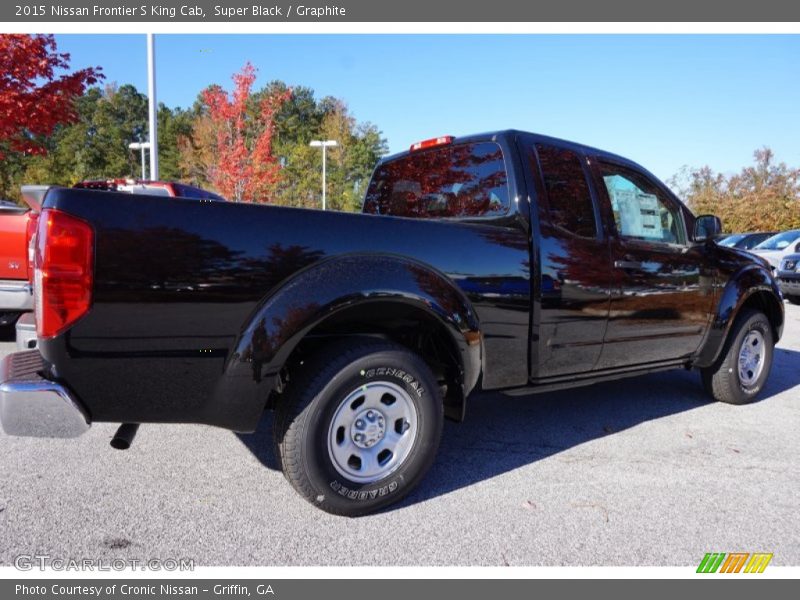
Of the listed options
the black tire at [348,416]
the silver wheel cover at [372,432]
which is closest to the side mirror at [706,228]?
the black tire at [348,416]

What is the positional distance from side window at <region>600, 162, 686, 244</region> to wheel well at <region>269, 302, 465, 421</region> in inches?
63.6

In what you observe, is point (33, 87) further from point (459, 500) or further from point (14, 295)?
point (459, 500)

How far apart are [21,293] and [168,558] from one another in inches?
158

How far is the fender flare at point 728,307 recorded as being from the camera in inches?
169

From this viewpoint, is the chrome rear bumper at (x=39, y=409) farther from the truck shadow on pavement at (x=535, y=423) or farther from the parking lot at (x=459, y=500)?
the truck shadow on pavement at (x=535, y=423)

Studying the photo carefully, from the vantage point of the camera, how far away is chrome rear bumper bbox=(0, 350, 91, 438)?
6.69 feet

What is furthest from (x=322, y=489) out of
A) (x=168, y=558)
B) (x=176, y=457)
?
(x=176, y=457)

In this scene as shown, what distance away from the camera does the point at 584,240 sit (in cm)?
342

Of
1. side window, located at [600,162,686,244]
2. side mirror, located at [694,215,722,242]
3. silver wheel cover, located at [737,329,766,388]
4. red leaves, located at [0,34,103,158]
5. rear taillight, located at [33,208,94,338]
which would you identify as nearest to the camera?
rear taillight, located at [33,208,94,338]

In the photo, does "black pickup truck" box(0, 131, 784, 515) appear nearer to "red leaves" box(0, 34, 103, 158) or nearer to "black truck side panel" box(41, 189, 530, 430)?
"black truck side panel" box(41, 189, 530, 430)

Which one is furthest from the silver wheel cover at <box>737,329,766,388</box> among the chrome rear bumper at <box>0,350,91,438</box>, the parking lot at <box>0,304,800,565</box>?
the chrome rear bumper at <box>0,350,91,438</box>

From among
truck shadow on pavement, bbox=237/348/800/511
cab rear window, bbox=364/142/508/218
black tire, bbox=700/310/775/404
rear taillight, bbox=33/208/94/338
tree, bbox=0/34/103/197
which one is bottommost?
truck shadow on pavement, bbox=237/348/800/511

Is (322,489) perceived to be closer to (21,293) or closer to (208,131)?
(21,293)

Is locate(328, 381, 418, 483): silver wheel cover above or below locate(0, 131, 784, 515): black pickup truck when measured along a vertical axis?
below
